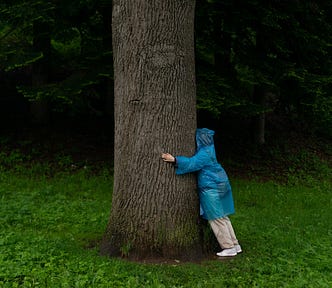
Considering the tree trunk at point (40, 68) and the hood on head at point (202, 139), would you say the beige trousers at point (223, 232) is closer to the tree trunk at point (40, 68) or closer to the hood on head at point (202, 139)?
the hood on head at point (202, 139)

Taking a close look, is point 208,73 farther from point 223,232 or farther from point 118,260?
point 118,260

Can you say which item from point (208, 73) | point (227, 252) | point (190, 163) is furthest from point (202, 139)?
point (208, 73)

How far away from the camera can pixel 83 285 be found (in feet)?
16.5

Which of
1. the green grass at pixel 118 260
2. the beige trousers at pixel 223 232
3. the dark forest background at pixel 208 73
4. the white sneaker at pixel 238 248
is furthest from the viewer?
the dark forest background at pixel 208 73

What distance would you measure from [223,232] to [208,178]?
640mm

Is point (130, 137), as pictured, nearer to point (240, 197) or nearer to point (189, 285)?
point (189, 285)

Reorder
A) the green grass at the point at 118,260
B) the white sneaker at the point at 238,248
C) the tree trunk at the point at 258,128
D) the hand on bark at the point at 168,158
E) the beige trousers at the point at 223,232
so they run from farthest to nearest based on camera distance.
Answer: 1. the tree trunk at the point at 258,128
2. the white sneaker at the point at 238,248
3. the beige trousers at the point at 223,232
4. the hand on bark at the point at 168,158
5. the green grass at the point at 118,260

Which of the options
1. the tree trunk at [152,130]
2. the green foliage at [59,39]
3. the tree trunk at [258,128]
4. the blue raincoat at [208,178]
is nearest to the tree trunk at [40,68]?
the green foliage at [59,39]

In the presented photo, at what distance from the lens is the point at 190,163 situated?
19.5ft

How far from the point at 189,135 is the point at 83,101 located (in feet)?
25.7

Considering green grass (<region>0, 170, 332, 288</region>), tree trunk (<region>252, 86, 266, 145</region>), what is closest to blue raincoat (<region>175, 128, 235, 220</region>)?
green grass (<region>0, 170, 332, 288</region>)

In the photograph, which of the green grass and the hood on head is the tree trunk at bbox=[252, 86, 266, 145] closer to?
the green grass

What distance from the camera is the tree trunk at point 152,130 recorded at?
5.86m

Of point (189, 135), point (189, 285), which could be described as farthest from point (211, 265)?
point (189, 135)
